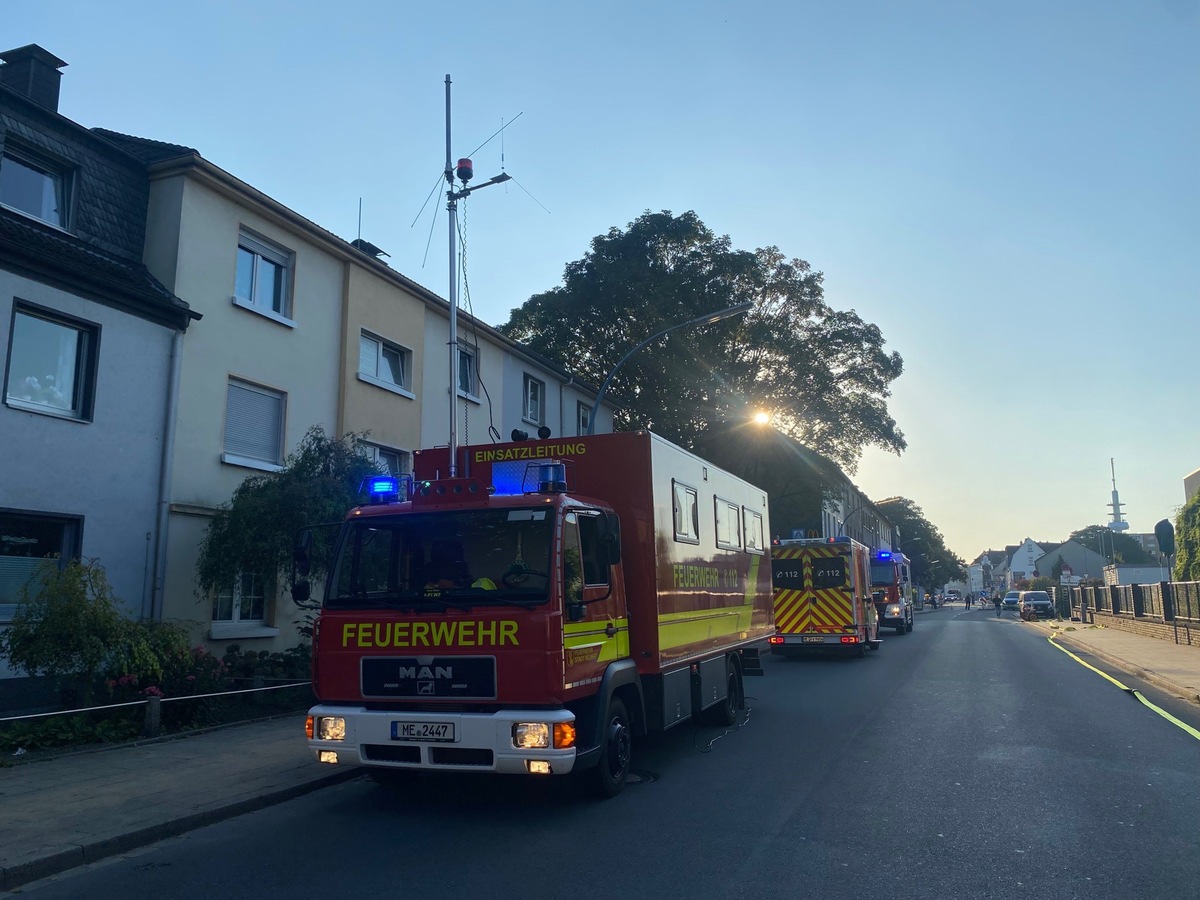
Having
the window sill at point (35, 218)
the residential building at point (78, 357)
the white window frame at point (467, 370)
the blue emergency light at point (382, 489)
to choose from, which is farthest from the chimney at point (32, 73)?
the blue emergency light at point (382, 489)

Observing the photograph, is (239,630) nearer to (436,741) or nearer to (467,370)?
(436,741)

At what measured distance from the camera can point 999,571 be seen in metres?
200

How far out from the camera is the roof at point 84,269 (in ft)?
37.4

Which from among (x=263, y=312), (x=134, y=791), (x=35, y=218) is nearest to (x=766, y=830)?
(x=134, y=791)

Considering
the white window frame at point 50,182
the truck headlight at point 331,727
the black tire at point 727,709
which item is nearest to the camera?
the truck headlight at point 331,727

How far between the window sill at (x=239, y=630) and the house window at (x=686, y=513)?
8537mm

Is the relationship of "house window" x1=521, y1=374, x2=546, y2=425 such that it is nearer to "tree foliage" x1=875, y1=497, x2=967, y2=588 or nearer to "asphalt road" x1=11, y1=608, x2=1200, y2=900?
"asphalt road" x1=11, y1=608, x2=1200, y2=900

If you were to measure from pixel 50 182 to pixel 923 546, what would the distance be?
13368 centimetres

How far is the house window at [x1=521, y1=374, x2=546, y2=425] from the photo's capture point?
85.2 ft

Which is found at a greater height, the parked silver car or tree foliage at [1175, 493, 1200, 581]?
tree foliage at [1175, 493, 1200, 581]

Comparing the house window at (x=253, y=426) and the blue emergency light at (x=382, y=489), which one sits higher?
the house window at (x=253, y=426)

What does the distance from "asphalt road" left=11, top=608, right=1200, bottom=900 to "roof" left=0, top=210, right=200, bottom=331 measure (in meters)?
8.07

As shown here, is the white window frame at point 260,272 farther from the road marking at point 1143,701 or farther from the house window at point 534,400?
the road marking at point 1143,701

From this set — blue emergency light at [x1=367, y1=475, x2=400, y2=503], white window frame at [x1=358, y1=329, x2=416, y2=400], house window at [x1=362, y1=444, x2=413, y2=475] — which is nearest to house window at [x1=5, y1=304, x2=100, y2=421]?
white window frame at [x1=358, y1=329, x2=416, y2=400]
